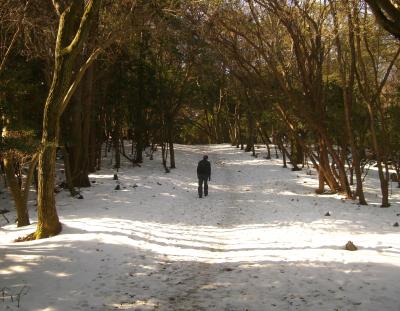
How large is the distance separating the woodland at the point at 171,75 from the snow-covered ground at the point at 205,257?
5.85 ft

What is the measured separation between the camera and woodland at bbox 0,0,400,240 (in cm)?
1002

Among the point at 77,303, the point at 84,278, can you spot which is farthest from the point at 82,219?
the point at 77,303

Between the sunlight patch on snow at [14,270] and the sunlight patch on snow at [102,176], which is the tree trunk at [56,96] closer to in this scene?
the sunlight patch on snow at [14,270]

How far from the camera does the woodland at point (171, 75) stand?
10023mm

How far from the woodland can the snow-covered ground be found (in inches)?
70.2

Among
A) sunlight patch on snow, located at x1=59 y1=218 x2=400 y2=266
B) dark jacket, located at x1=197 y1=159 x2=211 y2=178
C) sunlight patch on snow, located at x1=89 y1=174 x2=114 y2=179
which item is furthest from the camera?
sunlight patch on snow, located at x1=89 y1=174 x2=114 y2=179

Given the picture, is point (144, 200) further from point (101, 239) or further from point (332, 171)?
point (332, 171)

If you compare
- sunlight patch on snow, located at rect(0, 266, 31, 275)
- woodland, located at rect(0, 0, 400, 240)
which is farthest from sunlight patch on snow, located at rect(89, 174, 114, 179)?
sunlight patch on snow, located at rect(0, 266, 31, 275)

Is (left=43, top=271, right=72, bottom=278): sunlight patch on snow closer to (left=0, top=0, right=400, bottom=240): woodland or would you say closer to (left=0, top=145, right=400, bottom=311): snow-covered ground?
(left=0, top=145, right=400, bottom=311): snow-covered ground

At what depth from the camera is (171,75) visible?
84.2ft

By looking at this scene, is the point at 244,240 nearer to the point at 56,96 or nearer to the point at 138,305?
the point at 138,305

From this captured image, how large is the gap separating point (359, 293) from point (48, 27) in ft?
39.3

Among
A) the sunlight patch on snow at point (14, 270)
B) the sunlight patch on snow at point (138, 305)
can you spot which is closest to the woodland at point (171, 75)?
the sunlight patch on snow at point (14, 270)

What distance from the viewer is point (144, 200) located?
1591cm
